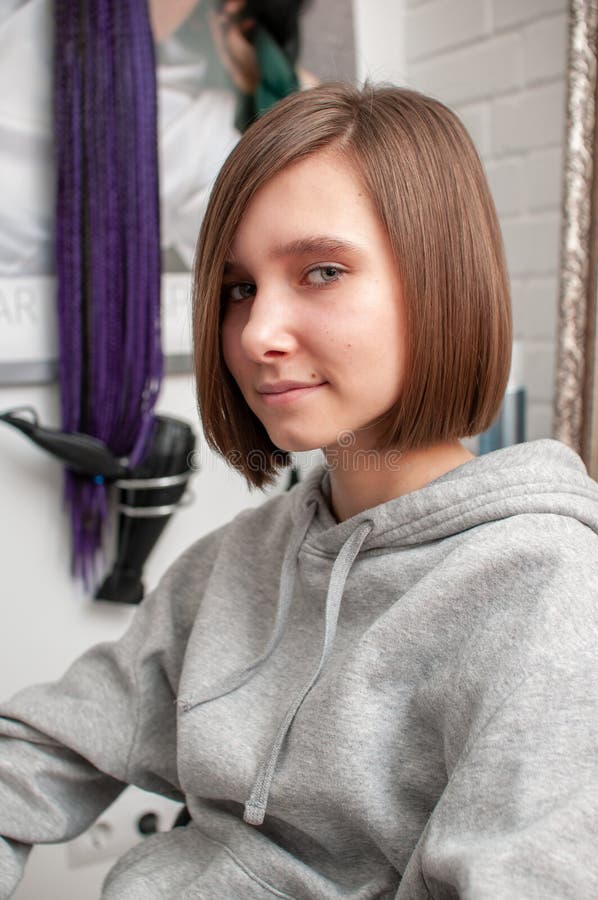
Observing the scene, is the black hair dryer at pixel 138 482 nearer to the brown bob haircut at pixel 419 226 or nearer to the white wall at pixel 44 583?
the white wall at pixel 44 583

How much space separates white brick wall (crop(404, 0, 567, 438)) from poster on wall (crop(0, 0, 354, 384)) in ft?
0.65

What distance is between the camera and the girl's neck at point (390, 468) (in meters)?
0.70

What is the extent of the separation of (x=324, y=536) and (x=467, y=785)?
26 cm

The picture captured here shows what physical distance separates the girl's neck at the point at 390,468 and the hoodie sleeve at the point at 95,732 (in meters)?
0.22

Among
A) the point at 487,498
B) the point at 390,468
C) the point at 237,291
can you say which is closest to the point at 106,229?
the point at 237,291

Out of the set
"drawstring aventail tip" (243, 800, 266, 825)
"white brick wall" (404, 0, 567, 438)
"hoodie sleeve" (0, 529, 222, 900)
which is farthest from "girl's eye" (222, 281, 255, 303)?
"white brick wall" (404, 0, 567, 438)

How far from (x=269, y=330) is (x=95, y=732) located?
0.42 metres

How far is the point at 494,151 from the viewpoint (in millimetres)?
1364

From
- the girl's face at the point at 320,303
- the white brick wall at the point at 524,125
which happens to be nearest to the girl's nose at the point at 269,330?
the girl's face at the point at 320,303

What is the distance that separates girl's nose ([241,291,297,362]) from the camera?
0.63 meters

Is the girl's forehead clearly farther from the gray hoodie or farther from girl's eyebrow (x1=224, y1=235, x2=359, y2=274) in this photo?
the gray hoodie

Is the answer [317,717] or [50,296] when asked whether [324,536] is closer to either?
[317,717]

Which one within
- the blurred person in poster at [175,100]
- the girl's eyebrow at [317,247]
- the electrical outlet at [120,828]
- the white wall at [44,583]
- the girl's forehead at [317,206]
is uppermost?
the blurred person in poster at [175,100]

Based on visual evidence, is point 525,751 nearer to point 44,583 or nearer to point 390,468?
point 390,468
